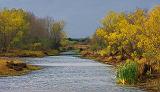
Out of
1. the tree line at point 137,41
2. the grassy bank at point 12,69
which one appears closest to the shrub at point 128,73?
the tree line at point 137,41

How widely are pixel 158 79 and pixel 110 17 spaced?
8747 centimetres

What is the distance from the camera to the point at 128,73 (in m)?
48.4

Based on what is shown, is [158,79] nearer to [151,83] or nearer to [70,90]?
[151,83]

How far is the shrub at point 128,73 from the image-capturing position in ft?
157

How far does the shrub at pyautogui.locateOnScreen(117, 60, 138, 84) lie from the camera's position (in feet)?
157

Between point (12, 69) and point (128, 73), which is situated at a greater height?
point (128, 73)

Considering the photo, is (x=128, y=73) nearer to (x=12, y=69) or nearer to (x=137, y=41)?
(x=12, y=69)

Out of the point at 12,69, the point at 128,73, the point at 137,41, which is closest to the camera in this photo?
the point at 128,73

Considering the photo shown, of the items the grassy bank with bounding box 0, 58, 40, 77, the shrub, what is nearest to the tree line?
the shrub

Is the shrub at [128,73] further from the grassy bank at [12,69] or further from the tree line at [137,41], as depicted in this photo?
the grassy bank at [12,69]

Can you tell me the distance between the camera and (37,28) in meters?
198

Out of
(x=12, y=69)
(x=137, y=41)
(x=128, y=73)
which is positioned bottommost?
(x=12, y=69)

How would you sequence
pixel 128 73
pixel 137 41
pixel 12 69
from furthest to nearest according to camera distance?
pixel 137 41
pixel 12 69
pixel 128 73

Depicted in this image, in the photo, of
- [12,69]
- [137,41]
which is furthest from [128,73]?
[137,41]
